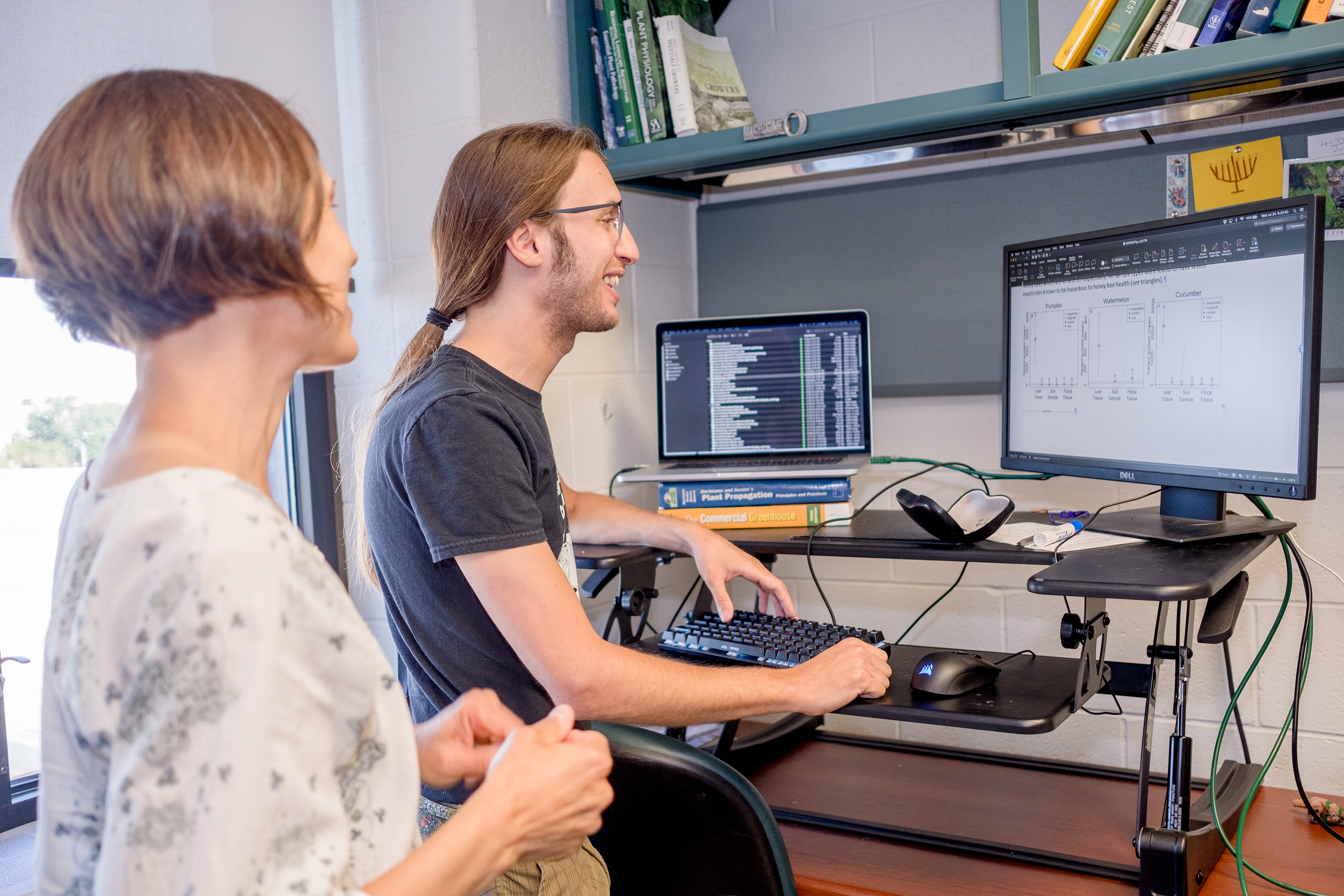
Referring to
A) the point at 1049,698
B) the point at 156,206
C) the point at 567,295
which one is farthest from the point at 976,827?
the point at 156,206

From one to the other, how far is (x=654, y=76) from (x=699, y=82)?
87 millimetres

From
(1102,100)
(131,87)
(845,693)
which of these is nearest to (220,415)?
(131,87)

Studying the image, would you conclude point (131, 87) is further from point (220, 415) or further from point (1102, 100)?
point (1102, 100)

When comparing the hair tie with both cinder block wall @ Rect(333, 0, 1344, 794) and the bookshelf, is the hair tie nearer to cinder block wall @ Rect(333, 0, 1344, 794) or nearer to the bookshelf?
cinder block wall @ Rect(333, 0, 1344, 794)

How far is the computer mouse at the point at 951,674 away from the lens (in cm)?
123

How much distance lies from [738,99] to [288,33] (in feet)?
2.64

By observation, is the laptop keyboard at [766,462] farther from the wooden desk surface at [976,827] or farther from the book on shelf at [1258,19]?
the book on shelf at [1258,19]

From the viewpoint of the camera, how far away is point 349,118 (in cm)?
185

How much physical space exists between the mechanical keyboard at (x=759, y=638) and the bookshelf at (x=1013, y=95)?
789mm

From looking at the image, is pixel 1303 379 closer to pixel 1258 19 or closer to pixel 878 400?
pixel 1258 19

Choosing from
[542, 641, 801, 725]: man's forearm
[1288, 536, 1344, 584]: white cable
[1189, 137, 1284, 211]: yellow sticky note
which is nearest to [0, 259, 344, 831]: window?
[542, 641, 801, 725]: man's forearm

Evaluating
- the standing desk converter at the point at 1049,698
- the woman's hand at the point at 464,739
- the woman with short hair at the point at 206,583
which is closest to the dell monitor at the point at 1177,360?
the standing desk converter at the point at 1049,698

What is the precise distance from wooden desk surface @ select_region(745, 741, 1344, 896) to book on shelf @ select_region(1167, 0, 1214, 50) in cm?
105

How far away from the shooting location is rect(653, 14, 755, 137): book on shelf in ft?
5.95
